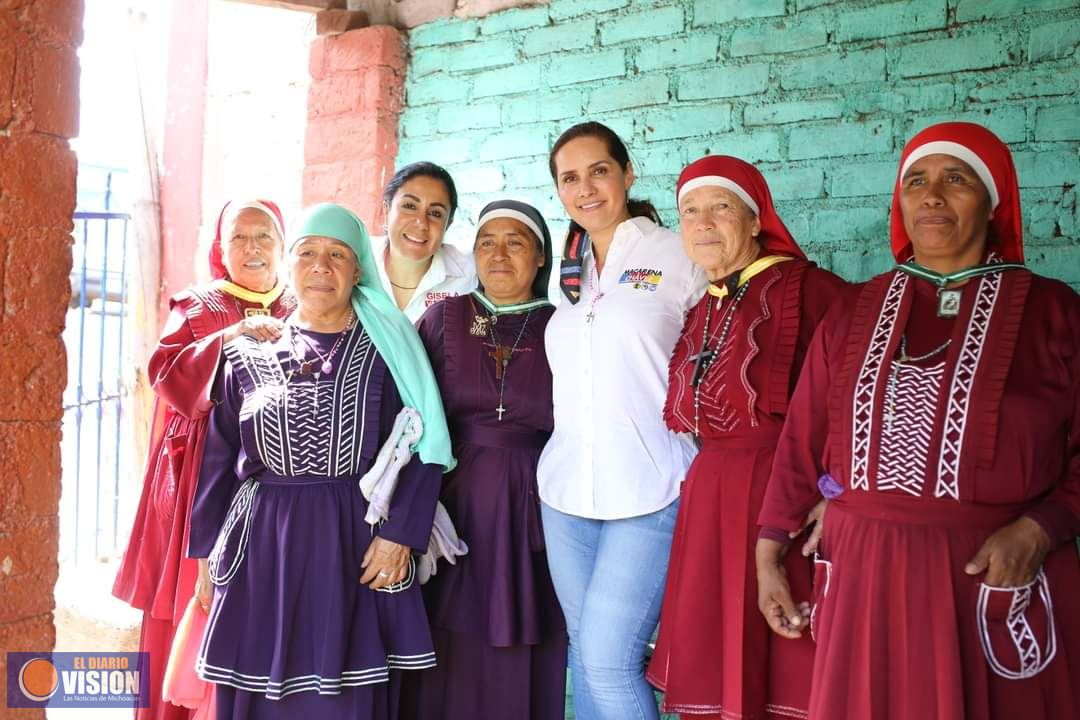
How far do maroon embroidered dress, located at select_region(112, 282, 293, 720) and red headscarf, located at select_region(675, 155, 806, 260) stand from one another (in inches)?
66.6

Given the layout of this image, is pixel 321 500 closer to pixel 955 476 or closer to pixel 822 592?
pixel 822 592

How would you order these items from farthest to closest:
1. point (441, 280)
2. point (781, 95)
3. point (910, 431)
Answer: point (441, 280) < point (781, 95) < point (910, 431)

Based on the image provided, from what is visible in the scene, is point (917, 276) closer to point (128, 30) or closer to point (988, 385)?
point (988, 385)

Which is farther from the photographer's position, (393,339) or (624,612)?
(393,339)

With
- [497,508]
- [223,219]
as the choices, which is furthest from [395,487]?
[223,219]

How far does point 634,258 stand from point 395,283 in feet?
3.83

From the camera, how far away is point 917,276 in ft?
8.11

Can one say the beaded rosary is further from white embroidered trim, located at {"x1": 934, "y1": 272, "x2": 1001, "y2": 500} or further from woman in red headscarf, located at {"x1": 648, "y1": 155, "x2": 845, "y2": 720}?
white embroidered trim, located at {"x1": 934, "y1": 272, "x2": 1001, "y2": 500}

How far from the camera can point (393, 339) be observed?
3172 millimetres

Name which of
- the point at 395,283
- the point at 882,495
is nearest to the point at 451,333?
the point at 395,283

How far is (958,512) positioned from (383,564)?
5.34 feet

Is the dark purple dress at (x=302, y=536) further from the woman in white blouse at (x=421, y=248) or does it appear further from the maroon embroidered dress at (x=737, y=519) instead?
the maroon embroidered dress at (x=737, y=519)

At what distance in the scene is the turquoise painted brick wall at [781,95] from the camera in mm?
3178

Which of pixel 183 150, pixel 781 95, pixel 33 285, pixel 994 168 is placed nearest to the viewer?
pixel 994 168
